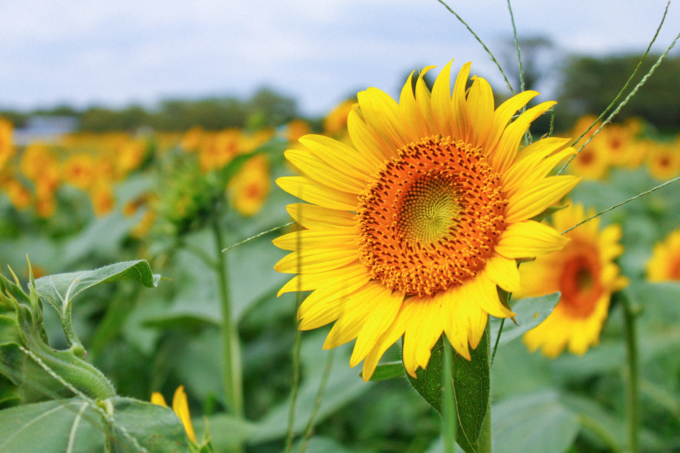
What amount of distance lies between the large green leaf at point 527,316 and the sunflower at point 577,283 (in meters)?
0.76

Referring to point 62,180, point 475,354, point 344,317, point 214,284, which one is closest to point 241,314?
point 214,284

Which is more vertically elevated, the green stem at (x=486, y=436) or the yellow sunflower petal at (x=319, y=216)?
the yellow sunflower petal at (x=319, y=216)

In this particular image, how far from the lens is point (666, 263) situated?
6.17 feet

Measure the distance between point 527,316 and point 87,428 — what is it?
1.64ft

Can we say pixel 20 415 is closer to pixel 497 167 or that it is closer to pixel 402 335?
pixel 402 335

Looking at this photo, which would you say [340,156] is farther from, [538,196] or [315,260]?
[538,196]

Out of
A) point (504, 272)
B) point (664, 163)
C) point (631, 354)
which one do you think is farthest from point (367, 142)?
point (664, 163)

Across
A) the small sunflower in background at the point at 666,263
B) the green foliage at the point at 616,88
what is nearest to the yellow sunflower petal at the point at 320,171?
the small sunflower in background at the point at 666,263

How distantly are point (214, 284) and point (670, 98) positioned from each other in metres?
19.2

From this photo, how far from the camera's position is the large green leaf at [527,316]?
0.60m

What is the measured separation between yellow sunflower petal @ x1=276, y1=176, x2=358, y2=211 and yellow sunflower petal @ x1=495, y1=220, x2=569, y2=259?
8.4 inches

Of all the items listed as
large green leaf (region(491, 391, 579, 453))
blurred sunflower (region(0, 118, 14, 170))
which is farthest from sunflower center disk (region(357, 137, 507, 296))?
blurred sunflower (region(0, 118, 14, 170))

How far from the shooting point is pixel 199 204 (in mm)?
1698

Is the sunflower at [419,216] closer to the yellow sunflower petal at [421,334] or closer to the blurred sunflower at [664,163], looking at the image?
the yellow sunflower petal at [421,334]
